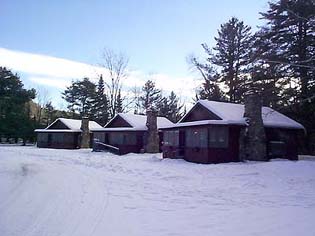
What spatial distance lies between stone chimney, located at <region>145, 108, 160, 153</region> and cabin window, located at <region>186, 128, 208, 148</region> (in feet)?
32.9

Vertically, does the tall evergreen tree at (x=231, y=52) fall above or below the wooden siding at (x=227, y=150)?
above

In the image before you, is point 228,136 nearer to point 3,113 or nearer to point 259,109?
point 259,109

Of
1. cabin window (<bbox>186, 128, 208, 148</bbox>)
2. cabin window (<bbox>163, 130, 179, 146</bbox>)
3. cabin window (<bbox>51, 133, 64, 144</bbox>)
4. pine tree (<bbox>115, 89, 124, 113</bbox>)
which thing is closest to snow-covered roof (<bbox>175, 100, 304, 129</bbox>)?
cabin window (<bbox>186, 128, 208, 148</bbox>)

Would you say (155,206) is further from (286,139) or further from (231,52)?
(231,52)

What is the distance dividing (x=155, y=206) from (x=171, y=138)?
63.1 feet

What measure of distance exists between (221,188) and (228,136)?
11474mm

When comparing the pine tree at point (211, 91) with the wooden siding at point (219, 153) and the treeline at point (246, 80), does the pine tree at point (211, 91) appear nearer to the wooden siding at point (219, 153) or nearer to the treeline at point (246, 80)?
the treeline at point (246, 80)

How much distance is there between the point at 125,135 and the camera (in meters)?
37.4

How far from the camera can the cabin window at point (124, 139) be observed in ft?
121

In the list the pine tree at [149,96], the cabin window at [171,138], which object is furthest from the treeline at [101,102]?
the cabin window at [171,138]

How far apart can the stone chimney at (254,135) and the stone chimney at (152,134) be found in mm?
12744

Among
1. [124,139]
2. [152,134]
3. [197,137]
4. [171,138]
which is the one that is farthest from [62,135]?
[197,137]

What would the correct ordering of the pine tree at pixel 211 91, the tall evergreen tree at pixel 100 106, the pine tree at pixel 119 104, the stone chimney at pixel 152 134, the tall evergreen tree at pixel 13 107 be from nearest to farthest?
the stone chimney at pixel 152 134, the pine tree at pixel 211 91, the tall evergreen tree at pixel 13 107, the pine tree at pixel 119 104, the tall evergreen tree at pixel 100 106

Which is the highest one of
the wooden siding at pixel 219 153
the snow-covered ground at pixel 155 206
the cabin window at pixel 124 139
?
the cabin window at pixel 124 139
